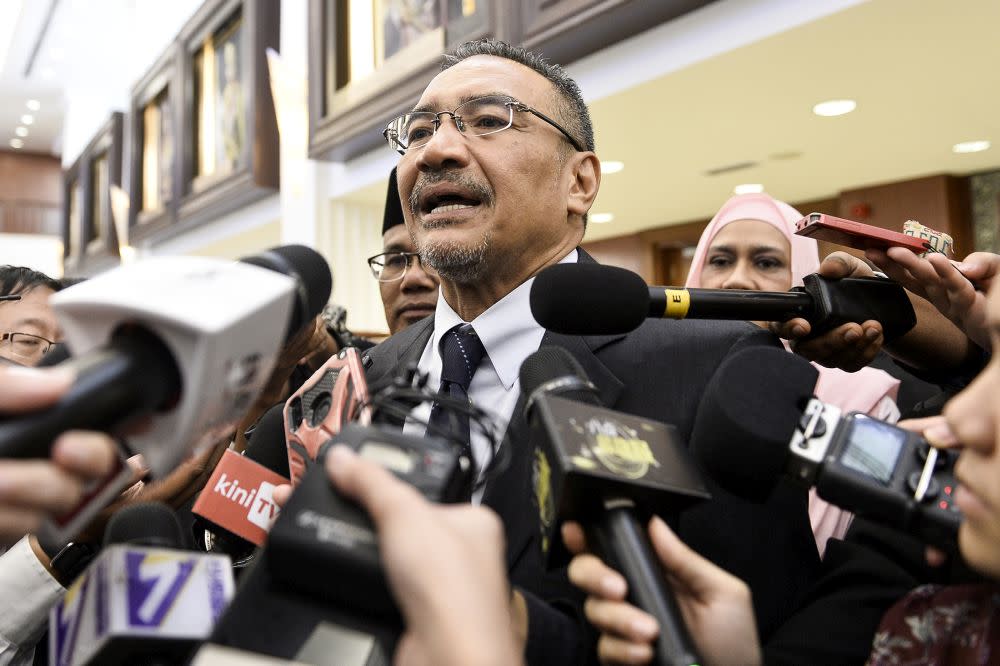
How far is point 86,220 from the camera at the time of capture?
10.3m

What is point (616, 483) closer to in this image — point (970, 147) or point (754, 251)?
point (754, 251)

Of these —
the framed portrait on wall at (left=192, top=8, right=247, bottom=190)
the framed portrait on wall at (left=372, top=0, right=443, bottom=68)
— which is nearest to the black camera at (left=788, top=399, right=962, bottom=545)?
the framed portrait on wall at (left=372, top=0, right=443, bottom=68)

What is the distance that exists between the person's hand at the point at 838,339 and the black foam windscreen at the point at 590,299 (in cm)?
25

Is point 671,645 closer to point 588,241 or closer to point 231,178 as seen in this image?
point 231,178

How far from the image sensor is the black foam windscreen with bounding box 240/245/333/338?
0.66 metres

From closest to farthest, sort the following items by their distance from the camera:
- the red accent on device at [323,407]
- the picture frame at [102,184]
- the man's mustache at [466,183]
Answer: the red accent on device at [323,407], the man's mustache at [466,183], the picture frame at [102,184]

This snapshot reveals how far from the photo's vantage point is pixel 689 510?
1033 mm

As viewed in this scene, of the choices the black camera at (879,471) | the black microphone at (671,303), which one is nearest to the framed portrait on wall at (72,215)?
the black microphone at (671,303)

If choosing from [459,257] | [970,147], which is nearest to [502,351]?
[459,257]

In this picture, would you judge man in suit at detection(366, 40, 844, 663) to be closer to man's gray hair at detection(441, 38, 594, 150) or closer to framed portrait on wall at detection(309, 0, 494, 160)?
man's gray hair at detection(441, 38, 594, 150)

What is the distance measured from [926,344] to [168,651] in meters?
1.05

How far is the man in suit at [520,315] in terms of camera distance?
39.6 inches

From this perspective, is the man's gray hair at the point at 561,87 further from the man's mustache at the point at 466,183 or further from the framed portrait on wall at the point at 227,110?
the framed portrait on wall at the point at 227,110

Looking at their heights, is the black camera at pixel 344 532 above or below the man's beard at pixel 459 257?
below
